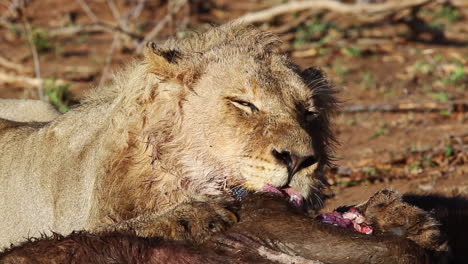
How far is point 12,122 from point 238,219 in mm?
2794

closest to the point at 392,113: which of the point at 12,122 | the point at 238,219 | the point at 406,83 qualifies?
the point at 406,83

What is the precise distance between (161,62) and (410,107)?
5442mm

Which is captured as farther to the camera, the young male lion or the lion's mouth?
the lion's mouth

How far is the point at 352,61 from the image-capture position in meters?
12.1

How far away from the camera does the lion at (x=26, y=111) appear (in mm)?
6566

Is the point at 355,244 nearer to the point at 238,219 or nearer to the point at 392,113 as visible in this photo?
the point at 238,219

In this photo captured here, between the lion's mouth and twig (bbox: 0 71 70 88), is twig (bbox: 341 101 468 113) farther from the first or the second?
the lion's mouth

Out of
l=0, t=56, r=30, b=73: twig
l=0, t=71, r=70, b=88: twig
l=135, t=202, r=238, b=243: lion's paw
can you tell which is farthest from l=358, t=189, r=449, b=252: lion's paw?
l=0, t=56, r=30, b=73: twig

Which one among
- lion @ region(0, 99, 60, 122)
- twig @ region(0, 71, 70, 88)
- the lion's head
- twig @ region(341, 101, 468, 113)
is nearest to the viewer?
the lion's head

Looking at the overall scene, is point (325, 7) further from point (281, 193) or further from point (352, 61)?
point (281, 193)

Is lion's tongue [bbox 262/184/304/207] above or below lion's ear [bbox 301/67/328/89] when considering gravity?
below

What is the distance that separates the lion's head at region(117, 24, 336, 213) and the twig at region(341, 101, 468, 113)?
4.70m

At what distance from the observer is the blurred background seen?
785 centimetres

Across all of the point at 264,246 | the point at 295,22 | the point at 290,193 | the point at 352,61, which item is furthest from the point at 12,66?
the point at 264,246
